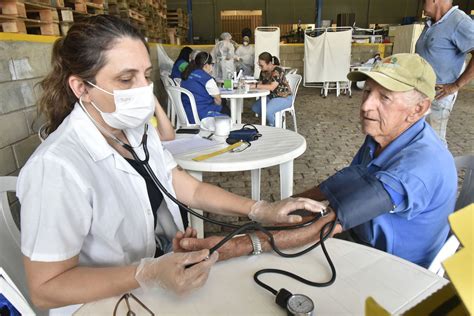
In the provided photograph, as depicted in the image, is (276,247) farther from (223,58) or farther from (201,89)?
(223,58)

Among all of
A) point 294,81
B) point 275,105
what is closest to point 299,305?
point 275,105

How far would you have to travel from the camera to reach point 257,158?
154cm

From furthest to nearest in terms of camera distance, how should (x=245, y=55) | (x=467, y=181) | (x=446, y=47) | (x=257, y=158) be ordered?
(x=245, y=55)
(x=446, y=47)
(x=257, y=158)
(x=467, y=181)

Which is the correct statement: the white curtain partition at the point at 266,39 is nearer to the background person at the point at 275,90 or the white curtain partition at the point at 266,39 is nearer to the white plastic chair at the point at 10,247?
the background person at the point at 275,90

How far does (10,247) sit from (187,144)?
0.93 meters

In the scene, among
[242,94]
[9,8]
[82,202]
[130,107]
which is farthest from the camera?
[242,94]

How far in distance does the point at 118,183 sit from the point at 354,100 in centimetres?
671

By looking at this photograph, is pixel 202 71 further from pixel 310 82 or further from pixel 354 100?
pixel 310 82

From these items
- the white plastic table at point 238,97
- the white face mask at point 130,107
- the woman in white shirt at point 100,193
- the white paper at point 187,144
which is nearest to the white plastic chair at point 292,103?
the white plastic table at point 238,97

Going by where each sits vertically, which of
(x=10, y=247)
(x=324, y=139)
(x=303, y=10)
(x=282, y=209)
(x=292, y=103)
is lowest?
(x=324, y=139)

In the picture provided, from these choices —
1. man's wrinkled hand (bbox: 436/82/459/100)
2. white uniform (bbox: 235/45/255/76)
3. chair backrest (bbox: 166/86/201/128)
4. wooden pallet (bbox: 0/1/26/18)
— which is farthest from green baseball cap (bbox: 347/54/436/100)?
white uniform (bbox: 235/45/255/76)

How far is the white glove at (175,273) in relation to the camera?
72 centimetres

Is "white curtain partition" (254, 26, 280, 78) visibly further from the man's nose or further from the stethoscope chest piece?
the stethoscope chest piece

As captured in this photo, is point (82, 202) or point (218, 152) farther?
point (218, 152)
